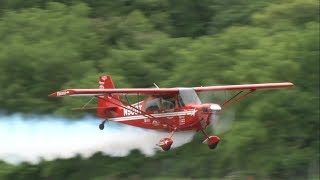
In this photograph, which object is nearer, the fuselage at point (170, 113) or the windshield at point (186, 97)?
the fuselage at point (170, 113)

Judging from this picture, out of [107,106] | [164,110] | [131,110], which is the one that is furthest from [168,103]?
[107,106]

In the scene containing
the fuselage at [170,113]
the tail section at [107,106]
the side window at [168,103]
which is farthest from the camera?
the tail section at [107,106]

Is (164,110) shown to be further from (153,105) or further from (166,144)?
(166,144)

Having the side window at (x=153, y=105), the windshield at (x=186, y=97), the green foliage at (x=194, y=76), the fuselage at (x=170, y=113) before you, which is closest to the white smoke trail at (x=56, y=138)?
the fuselage at (x=170, y=113)

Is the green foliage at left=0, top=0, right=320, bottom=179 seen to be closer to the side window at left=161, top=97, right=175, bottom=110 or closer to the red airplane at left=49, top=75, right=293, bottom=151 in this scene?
the red airplane at left=49, top=75, right=293, bottom=151

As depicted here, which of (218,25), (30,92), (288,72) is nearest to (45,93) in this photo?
(30,92)

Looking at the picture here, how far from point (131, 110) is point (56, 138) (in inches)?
257

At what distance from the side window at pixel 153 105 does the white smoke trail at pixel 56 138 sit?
3813mm

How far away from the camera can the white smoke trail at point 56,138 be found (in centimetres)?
2723

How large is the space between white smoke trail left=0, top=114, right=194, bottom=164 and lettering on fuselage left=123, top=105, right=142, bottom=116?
9.55 ft

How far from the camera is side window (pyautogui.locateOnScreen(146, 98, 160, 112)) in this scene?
72.3ft

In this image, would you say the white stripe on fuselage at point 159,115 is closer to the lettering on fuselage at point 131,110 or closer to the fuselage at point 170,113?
the fuselage at point 170,113

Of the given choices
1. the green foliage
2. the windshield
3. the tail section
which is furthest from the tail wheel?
the green foliage

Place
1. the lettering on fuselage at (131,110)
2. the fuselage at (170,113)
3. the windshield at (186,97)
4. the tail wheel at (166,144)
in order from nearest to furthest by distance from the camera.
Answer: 1. the tail wheel at (166,144)
2. the fuselage at (170,113)
3. the windshield at (186,97)
4. the lettering on fuselage at (131,110)
